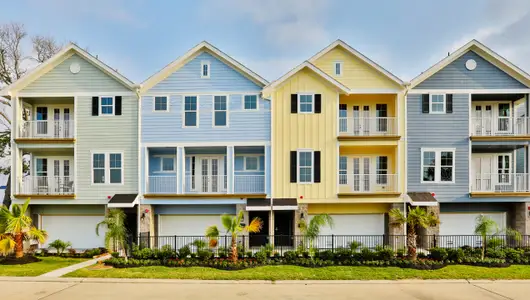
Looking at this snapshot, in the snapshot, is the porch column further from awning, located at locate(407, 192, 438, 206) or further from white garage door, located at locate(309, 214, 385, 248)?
awning, located at locate(407, 192, 438, 206)

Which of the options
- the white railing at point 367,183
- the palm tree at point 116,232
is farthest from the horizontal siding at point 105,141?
the white railing at point 367,183

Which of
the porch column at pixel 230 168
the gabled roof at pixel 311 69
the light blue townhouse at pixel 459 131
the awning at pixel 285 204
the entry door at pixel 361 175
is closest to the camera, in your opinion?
the awning at pixel 285 204

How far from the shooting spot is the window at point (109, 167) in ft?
64.4

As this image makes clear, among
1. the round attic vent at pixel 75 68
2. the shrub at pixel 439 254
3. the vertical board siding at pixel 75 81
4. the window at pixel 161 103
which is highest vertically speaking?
the round attic vent at pixel 75 68

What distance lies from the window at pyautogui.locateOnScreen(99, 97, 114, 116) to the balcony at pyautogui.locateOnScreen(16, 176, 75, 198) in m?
4.57

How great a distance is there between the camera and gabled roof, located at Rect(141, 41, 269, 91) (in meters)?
19.4

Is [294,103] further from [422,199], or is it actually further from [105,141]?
[105,141]

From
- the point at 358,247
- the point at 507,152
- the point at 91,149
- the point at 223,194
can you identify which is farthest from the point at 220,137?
the point at 507,152

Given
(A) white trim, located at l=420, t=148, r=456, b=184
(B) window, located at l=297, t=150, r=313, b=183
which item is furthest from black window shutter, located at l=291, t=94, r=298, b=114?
(A) white trim, located at l=420, t=148, r=456, b=184

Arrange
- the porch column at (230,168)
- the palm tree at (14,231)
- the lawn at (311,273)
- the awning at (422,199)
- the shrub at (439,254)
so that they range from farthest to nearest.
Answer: the porch column at (230,168) < the awning at (422,199) < the palm tree at (14,231) < the shrub at (439,254) < the lawn at (311,273)

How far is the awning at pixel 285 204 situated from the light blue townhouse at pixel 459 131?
6.79m

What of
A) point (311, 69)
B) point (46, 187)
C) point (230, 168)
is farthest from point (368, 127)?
point (46, 187)

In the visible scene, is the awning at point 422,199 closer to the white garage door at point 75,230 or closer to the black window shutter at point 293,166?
the black window shutter at point 293,166

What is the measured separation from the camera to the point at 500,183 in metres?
20.6
